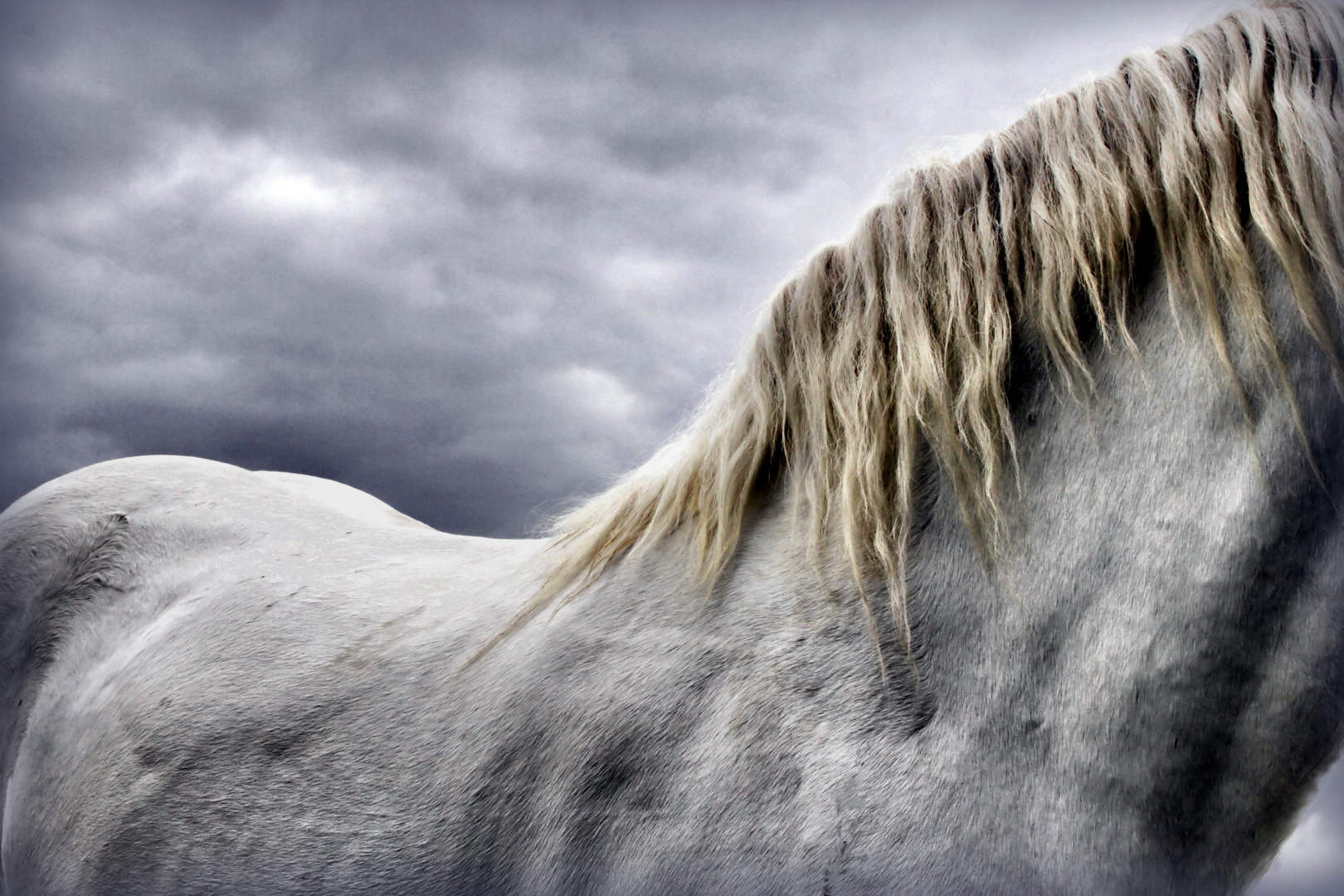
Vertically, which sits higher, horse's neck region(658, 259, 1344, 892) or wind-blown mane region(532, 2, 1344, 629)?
wind-blown mane region(532, 2, 1344, 629)

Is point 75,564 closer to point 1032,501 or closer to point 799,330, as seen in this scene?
point 799,330

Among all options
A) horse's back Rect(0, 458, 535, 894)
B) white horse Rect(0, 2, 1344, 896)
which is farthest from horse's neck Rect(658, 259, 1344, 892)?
horse's back Rect(0, 458, 535, 894)

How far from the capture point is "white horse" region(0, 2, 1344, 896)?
942 mm

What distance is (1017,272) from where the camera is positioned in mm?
1116

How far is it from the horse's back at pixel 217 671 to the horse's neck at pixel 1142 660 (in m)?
0.70

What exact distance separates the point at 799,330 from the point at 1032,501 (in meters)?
0.40

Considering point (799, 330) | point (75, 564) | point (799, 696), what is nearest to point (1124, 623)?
point (799, 696)

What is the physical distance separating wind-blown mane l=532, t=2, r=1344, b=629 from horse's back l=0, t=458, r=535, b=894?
1.73ft

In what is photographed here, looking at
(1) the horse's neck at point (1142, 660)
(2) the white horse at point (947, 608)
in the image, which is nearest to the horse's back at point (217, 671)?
(2) the white horse at point (947, 608)

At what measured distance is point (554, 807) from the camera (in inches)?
44.1

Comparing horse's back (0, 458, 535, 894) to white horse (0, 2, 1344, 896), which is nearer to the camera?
white horse (0, 2, 1344, 896)

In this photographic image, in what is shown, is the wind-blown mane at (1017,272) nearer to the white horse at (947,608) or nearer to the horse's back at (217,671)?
the white horse at (947,608)

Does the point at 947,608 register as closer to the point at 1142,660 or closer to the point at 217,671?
the point at 1142,660

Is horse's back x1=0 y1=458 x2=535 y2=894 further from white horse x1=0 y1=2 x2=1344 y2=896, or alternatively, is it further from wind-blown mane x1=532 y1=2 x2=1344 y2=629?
wind-blown mane x1=532 y1=2 x2=1344 y2=629
